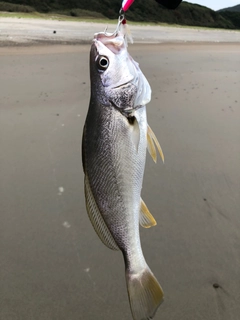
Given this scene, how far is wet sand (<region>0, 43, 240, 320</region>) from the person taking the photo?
2057 mm

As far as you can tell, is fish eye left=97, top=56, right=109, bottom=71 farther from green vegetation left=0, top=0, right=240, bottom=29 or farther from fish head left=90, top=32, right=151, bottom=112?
green vegetation left=0, top=0, right=240, bottom=29

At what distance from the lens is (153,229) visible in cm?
254

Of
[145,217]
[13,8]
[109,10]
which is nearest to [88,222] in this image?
[145,217]

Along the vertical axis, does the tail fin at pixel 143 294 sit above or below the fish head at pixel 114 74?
below

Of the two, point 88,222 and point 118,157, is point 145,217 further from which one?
point 88,222

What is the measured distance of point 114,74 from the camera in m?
1.31

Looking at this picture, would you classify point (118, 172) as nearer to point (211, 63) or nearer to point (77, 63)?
point (77, 63)

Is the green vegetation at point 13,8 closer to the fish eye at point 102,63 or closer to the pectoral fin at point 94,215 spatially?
the fish eye at point 102,63

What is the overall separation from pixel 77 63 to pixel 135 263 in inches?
248

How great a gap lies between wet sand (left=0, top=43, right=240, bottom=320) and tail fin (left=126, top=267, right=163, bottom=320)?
0.78 metres

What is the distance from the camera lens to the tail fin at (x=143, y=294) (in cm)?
125

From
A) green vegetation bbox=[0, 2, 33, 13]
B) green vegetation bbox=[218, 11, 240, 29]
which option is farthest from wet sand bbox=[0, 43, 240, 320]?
green vegetation bbox=[218, 11, 240, 29]

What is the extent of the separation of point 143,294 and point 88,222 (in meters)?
1.36

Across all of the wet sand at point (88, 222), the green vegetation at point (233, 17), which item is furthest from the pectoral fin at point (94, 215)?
the green vegetation at point (233, 17)
